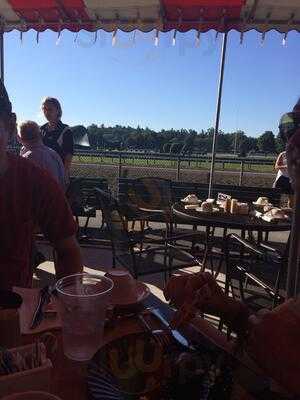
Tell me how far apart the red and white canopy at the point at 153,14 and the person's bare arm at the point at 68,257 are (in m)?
3.56

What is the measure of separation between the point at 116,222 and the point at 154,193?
224 cm

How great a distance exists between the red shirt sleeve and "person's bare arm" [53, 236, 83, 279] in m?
0.03

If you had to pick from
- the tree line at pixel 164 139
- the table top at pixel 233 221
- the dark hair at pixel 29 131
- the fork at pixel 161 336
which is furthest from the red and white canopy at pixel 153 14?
the tree line at pixel 164 139

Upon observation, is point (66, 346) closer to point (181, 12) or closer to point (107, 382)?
point (107, 382)

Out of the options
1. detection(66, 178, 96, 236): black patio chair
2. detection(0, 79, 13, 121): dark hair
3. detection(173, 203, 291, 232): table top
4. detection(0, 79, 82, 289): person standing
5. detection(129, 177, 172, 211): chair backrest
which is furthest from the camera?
detection(66, 178, 96, 236): black patio chair

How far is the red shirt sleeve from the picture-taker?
1.64 meters

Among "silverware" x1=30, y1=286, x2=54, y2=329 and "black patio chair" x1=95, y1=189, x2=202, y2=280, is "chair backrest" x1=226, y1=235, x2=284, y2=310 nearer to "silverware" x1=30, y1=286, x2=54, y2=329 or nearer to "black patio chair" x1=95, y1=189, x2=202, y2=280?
"black patio chair" x1=95, y1=189, x2=202, y2=280

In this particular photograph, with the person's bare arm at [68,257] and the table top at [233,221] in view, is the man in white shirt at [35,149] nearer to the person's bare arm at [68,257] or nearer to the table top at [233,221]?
the table top at [233,221]

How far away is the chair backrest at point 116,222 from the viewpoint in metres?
3.07

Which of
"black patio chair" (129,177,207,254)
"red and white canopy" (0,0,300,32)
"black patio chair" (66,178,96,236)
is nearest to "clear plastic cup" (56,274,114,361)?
"black patio chair" (129,177,207,254)

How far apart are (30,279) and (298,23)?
4.36 m

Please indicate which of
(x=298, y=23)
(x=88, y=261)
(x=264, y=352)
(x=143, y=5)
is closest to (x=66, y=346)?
(x=264, y=352)

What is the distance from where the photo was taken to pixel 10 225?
5.18ft

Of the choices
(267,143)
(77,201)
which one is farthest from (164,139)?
(77,201)
